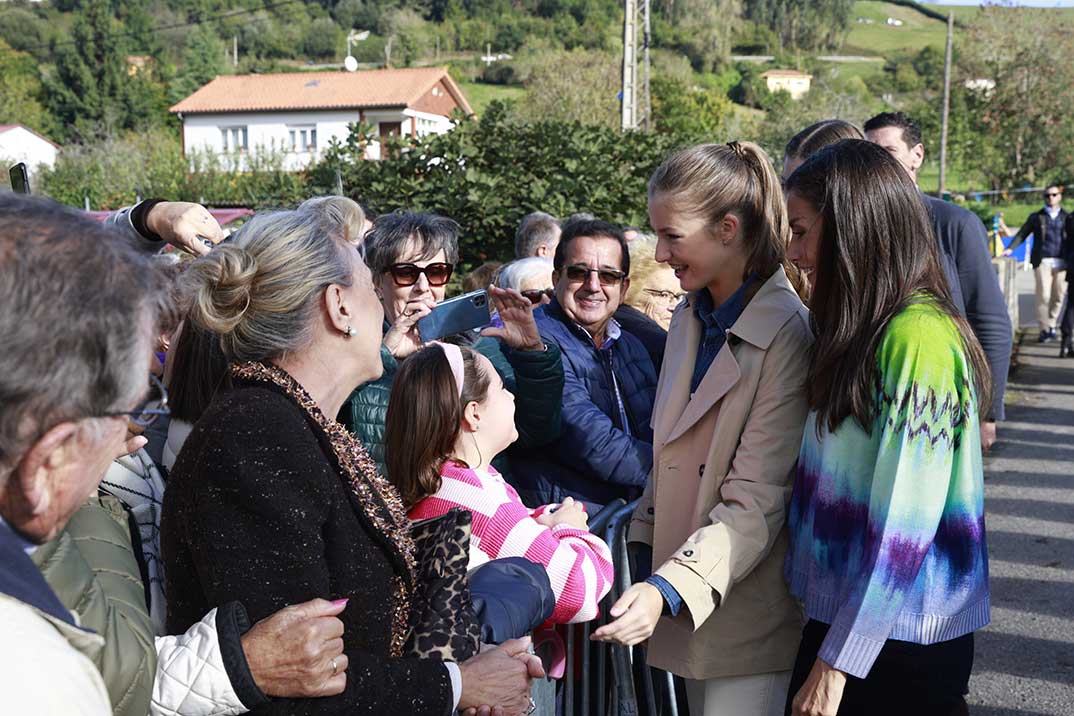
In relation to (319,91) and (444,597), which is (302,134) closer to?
(319,91)

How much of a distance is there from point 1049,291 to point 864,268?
1337cm

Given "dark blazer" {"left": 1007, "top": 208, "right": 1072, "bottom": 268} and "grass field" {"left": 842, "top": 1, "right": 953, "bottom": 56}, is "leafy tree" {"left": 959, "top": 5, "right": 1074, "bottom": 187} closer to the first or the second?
"dark blazer" {"left": 1007, "top": 208, "right": 1072, "bottom": 268}

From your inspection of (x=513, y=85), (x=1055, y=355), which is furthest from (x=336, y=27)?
(x=1055, y=355)

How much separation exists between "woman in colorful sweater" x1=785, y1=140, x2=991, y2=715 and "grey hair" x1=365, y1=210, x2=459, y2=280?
179cm

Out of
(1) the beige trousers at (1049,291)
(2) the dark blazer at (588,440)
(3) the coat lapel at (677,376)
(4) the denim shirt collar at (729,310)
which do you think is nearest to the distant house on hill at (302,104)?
(1) the beige trousers at (1049,291)

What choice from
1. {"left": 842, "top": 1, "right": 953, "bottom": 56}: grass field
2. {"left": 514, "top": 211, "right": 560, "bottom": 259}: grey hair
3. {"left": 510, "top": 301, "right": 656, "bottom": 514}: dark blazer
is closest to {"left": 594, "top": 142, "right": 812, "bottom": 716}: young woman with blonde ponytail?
{"left": 510, "top": 301, "right": 656, "bottom": 514}: dark blazer

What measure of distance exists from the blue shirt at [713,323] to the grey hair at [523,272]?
6.12 feet

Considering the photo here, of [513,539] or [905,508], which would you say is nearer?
[905,508]

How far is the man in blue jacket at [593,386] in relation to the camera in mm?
3621

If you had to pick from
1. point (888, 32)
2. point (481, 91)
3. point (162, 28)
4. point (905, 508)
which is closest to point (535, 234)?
point (905, 508)

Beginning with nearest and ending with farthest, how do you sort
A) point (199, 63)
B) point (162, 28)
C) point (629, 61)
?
1. point (629, 61)
2. point (199, 63)
3. point (162, 28)

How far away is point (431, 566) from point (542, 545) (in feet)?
1.58

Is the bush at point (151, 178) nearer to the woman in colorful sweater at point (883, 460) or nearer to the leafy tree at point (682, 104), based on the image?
the woman in colorful sweater at point (883, 460)

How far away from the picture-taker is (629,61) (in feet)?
57.1
